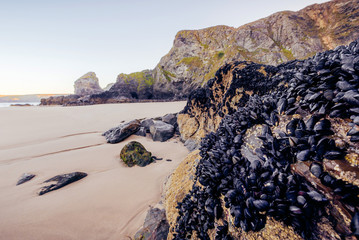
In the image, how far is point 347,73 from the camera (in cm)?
138

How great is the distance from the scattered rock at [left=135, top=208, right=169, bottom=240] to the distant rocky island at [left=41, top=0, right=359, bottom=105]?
31.7 m

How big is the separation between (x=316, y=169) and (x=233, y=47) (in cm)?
3882

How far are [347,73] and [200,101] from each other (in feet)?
16.4

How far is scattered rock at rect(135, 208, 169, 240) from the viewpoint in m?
2.42

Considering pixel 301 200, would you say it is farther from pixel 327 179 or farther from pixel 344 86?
pixel 344 86

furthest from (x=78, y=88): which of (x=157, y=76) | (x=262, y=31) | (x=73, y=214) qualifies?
(x=73, y=214)

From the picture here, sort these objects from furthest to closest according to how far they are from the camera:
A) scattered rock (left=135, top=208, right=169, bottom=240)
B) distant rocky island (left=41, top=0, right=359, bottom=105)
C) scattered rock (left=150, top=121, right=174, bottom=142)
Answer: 1. distant rocky island (left=41, top=0, right=359, bottom=105)
2. scattered rock (left=150, top=121, right=174, bottom=142)
3. scattered rock (left=135, top=208, right=169, bottom=240)

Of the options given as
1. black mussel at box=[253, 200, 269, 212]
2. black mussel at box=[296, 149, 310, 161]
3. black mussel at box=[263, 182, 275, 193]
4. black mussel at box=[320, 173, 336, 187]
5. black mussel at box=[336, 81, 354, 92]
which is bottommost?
black mussel at box=[253, 200, 269, 212]

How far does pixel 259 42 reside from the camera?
112 feet

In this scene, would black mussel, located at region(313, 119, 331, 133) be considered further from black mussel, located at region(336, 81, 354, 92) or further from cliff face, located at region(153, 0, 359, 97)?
cliff face, located at region(153, 0, 359, 97)

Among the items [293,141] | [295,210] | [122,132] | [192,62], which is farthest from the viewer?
[192,62]

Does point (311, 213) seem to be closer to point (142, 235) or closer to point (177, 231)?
point (177, 231)

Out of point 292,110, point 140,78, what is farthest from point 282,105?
point 140,78

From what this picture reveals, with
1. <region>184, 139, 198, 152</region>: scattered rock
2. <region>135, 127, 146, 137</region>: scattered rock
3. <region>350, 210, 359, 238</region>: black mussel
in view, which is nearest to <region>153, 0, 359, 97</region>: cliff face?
<region>135, 127, 146, 137</region>: scattered rock
